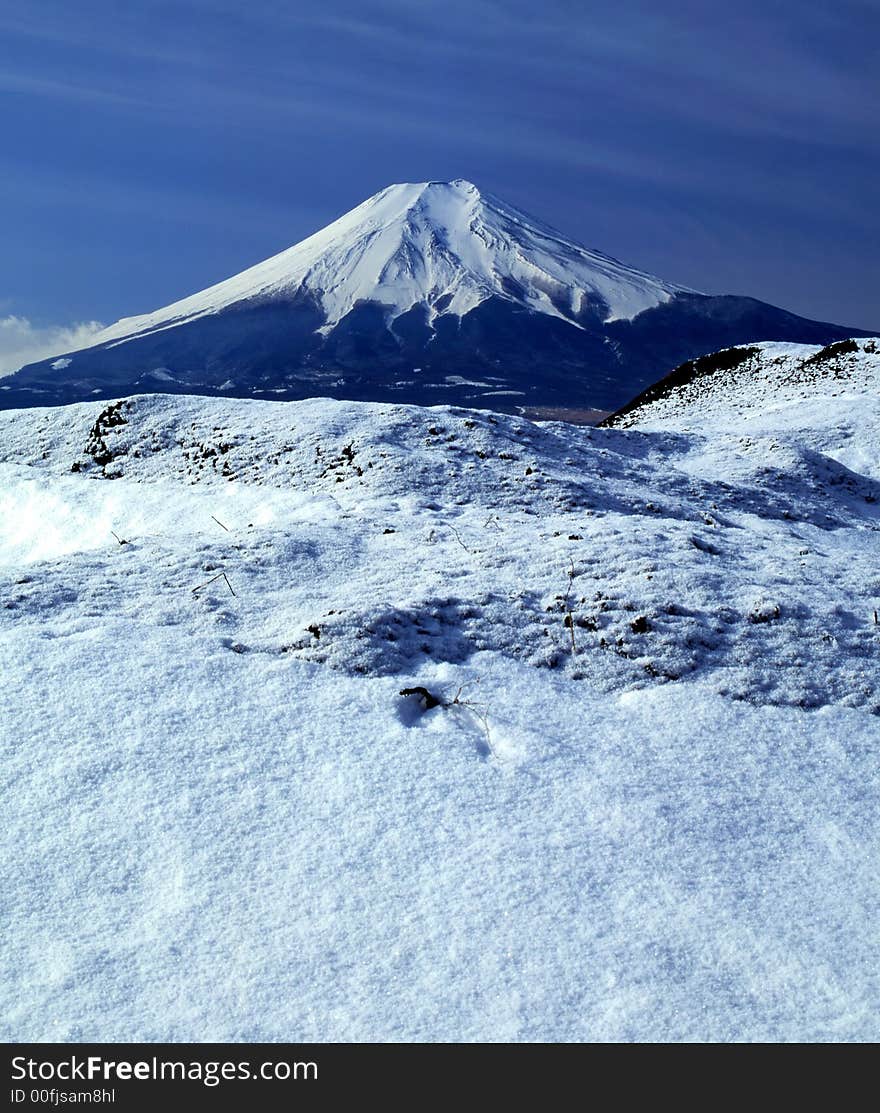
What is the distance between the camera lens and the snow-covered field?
372 cm

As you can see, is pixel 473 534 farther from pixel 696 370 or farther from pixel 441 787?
pixel 696 370

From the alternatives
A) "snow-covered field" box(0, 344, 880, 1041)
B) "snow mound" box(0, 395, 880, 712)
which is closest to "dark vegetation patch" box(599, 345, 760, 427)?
A: "snow mound" box(0, 395, 880, 712)

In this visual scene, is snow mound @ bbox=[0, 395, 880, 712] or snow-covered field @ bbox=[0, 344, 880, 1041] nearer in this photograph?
snow-covered field @ bbox=[0, 344, 880, 1041]

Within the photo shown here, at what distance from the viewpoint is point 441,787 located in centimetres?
505

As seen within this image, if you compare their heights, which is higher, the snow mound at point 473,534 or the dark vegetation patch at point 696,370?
the dark vegetation patch at point 696,370

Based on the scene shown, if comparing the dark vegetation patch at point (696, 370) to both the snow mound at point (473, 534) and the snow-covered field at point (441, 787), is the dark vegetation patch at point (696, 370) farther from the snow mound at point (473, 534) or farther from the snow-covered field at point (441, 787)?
the snow-covered field at point (441, 787)

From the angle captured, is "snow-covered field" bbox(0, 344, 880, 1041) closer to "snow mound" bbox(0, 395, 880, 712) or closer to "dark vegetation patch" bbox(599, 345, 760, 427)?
"snow mound" bbox(0, 395, 880, 712)

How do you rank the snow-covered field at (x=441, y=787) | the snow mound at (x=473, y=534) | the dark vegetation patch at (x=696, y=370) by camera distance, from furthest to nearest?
the dark vegetation patch at (x=696, y=370) → the snow mound at (x=473, y=534) → the snow-covered field at (x=441, y=787)

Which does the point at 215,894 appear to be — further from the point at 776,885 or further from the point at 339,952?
the point at 776,885

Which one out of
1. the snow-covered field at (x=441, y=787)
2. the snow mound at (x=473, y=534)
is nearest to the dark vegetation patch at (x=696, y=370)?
the snow mound at (x=473, y=534)

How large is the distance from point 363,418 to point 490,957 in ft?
43.6

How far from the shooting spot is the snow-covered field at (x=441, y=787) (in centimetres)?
372

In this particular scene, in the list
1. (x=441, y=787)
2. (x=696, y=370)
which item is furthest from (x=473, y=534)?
(x=696, y=370)
